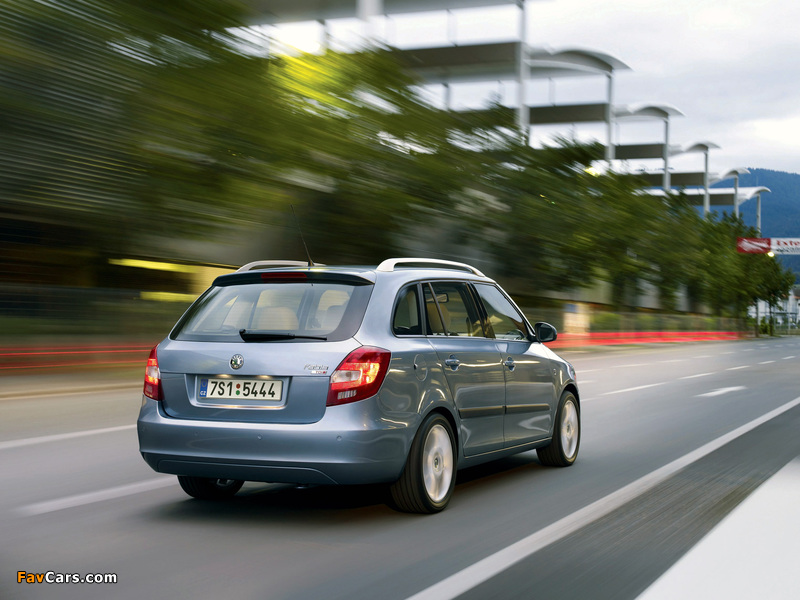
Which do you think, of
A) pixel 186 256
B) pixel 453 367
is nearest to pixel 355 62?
pixel 186 256

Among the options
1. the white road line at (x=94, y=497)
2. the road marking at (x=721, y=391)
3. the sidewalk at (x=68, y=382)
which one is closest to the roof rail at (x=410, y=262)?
the white road line at (x=94, y=497)

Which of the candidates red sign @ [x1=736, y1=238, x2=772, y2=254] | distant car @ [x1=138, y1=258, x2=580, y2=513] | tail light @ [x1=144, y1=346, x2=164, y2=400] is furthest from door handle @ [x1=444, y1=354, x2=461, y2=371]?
red sign @ [x1=736, y1=238, x2=772, y2=254]

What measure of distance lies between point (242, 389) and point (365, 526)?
107 cm

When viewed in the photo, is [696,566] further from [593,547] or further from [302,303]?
[302,303]

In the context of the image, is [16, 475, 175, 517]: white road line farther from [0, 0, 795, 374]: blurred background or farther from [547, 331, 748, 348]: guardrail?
[547, 331, 748, 348]: guardrail

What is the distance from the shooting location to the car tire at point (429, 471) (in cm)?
592

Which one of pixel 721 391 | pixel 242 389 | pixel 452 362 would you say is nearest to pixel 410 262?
pixel 452 362

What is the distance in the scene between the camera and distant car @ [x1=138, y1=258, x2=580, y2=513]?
5.56 metres

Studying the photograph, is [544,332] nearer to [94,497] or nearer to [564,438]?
[564,438]

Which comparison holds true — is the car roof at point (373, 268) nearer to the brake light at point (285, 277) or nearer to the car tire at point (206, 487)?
the brake light at point (285, 277)

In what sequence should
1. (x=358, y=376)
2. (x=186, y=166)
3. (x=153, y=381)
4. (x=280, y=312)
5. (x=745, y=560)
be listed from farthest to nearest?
(x=186, y=166) → (x=153, y=381) → (x=280, y=312) → (x=358, y=376) → (x=745, y=560)

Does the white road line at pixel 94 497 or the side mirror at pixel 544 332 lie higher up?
the side mirror at pixel 544 332

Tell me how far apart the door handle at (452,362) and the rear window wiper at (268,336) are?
99 centimetres

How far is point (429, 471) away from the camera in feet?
20.0
